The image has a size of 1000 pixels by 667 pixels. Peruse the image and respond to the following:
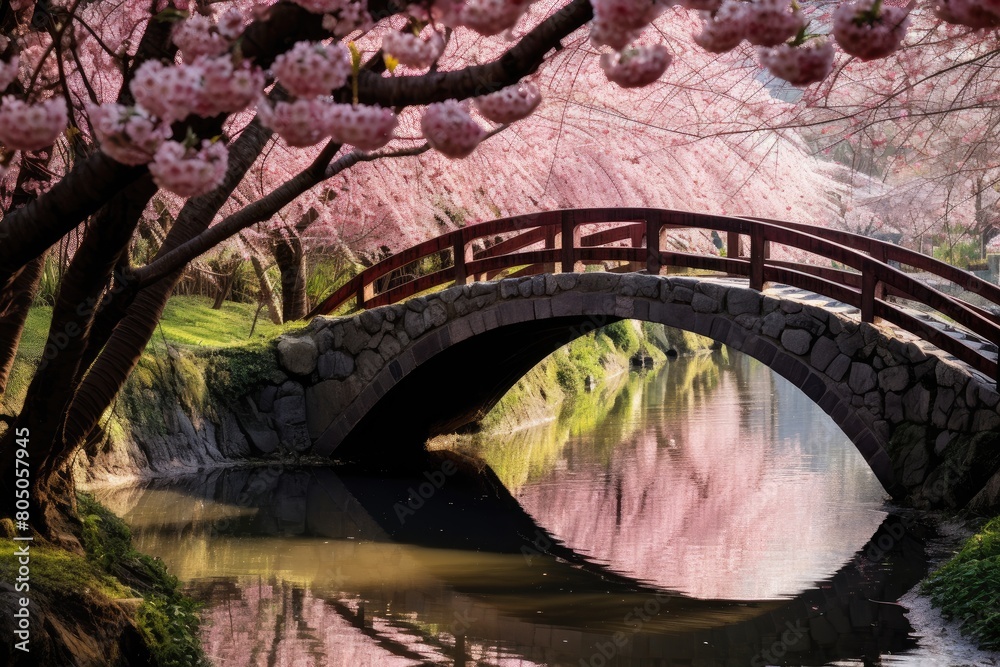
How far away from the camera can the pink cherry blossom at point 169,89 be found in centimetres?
308

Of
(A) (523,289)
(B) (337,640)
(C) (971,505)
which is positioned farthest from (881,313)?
(B) (337,640)

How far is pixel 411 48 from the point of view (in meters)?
3.41

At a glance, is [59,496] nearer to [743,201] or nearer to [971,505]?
[971,505]

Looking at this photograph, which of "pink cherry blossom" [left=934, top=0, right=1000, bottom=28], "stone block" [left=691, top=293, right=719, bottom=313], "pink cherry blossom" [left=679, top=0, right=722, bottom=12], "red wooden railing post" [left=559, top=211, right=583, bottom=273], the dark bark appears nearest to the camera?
"pink cherry blossom" [left=934, top=0, right=1000, bottom=28]

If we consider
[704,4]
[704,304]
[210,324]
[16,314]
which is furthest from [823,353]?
[210,324]

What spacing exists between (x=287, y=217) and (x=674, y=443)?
210 inches

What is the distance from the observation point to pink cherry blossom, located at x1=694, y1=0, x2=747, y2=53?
11.2ft

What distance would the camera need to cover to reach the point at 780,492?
10984 mm

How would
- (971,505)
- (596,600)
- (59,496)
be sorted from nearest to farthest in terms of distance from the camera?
(59,496), (596,600), (971,505)

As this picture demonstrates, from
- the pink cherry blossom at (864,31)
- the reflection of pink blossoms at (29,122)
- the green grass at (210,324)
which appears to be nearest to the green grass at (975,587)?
the pink cherry blossom at (864,31)

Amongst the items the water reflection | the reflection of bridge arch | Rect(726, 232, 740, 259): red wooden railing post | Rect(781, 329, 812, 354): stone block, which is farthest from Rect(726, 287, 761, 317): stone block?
the reflection of bridge arch

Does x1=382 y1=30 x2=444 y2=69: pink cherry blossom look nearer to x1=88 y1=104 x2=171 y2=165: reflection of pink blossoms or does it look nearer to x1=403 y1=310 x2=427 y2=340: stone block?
x1=88 y1=104 x2=171 y2=165: reflection of pink blossoms

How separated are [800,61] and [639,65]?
18.8 inches

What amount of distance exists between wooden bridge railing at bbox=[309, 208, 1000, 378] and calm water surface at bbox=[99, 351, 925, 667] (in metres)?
1.69
